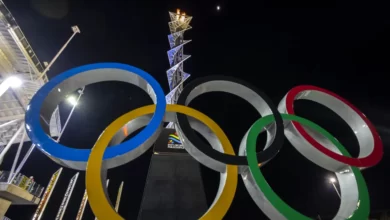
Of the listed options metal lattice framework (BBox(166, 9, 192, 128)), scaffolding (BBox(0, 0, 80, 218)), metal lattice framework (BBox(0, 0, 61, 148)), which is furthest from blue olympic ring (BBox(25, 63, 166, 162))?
metal lattice framework (BBox(0, 0, 61, 148))

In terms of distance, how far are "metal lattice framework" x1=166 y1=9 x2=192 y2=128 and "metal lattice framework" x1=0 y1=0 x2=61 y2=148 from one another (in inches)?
435

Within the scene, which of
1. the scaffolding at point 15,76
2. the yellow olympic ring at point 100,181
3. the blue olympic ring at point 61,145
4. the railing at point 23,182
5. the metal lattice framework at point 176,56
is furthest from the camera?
the metal lattice framework at point 176,56

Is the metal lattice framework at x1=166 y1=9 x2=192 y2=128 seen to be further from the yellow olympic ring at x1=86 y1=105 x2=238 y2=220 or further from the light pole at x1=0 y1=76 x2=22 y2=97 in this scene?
the yellow olympic ring at x1=86 y1=105 x2=238 y2=220

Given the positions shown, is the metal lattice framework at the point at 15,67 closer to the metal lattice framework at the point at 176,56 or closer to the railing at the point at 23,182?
the railing at the point at 23,182

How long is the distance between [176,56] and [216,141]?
17.6m

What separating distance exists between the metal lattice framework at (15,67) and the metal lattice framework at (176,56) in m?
11.0

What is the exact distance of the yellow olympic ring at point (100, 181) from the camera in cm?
348

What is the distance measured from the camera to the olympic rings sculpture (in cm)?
389

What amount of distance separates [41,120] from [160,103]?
8.09 ft

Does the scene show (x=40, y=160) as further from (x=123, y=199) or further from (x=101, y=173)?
(x=101, y=173)

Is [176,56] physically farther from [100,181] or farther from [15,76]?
[100,181]

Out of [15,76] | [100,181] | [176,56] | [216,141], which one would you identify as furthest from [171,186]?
[176,56]

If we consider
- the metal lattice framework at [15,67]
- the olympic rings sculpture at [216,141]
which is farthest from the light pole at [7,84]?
the olympic rings sculpture at [216,141]

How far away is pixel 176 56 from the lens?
69.8 feet
